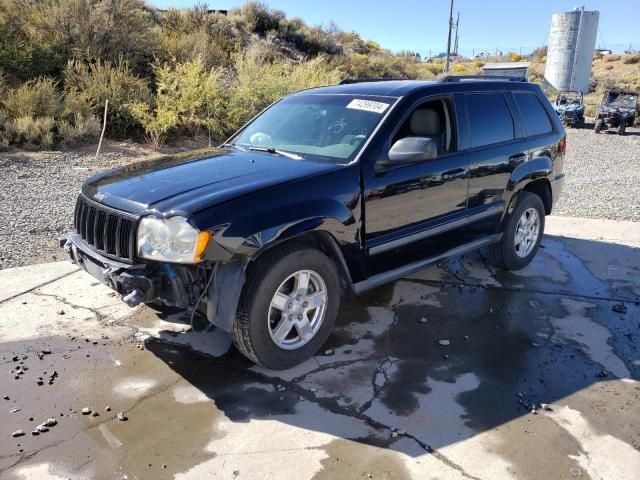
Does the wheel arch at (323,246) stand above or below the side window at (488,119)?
below

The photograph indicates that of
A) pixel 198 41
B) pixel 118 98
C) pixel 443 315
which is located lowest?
pixel 443 315

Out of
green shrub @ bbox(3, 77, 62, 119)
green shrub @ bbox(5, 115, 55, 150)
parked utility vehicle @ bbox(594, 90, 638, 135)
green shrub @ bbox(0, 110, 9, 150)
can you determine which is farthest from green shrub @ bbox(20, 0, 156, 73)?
parked utility vehicle @ bbox(594, 90, 638, 135)

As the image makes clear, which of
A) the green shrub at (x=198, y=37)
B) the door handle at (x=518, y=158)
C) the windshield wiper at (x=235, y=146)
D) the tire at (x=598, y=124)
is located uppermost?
the green shrub at (x=198, y=37)

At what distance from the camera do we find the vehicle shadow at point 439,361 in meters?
3.16

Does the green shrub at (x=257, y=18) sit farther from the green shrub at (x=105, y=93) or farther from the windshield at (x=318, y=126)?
the windshield at (x=318, y=126)

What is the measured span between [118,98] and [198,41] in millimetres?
5784

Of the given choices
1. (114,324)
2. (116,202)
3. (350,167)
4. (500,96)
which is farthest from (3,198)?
(500,96)

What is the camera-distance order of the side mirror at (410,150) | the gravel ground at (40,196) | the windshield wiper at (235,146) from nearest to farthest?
the side mirror at (410,150)
the windshield wiper at (235,146)
the gravel ground at (40,196)

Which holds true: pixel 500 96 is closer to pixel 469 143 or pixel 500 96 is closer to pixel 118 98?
pixel 469 143

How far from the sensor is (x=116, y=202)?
11.4 feet

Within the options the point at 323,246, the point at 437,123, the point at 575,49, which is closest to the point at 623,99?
the point at 575,49

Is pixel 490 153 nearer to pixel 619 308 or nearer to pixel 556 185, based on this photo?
pixel 556 185

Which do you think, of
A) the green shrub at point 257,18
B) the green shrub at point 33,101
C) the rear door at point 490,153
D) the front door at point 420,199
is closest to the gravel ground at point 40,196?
the green shrub at point 33,101

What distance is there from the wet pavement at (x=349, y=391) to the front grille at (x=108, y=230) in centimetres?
84
